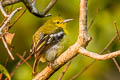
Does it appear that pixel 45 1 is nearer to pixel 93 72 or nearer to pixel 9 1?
pixel 93 72

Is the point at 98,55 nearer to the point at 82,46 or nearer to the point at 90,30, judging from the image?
the point at 82,46

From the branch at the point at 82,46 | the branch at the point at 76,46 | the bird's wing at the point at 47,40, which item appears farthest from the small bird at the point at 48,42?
the branch at the point at 82,46

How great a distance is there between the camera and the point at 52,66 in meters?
3.57

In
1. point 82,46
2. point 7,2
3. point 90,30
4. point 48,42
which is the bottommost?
point 90,30

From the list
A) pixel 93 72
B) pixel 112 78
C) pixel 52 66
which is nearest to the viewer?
pixel 52 66

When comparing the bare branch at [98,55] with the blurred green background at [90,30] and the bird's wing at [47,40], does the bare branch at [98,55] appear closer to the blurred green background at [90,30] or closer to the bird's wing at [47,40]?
the bird's wing at [47,40]

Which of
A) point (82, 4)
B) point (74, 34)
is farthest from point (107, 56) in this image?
point (74, 34)

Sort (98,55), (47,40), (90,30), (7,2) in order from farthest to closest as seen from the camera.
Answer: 1. (90,30)
2. (47,40)
3. (7,2)
4. (98,55)

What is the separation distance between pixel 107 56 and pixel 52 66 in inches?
26.5

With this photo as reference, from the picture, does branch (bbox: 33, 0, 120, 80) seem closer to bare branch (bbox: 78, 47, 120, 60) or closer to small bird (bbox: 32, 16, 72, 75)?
bare branch (bbox: 78, 47, 120, 60)

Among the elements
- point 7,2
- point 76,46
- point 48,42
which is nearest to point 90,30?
point 48,42

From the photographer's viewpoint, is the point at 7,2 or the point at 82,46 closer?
the point at 82,46

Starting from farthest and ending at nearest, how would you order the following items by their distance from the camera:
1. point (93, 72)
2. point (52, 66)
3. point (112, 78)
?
point (112, 78), point (93, 72), point (52, 66)

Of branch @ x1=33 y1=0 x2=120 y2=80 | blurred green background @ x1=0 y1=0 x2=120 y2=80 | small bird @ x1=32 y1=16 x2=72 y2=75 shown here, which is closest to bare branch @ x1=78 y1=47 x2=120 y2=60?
branch @ x1=33 y1=0 x2=120 y2=80
